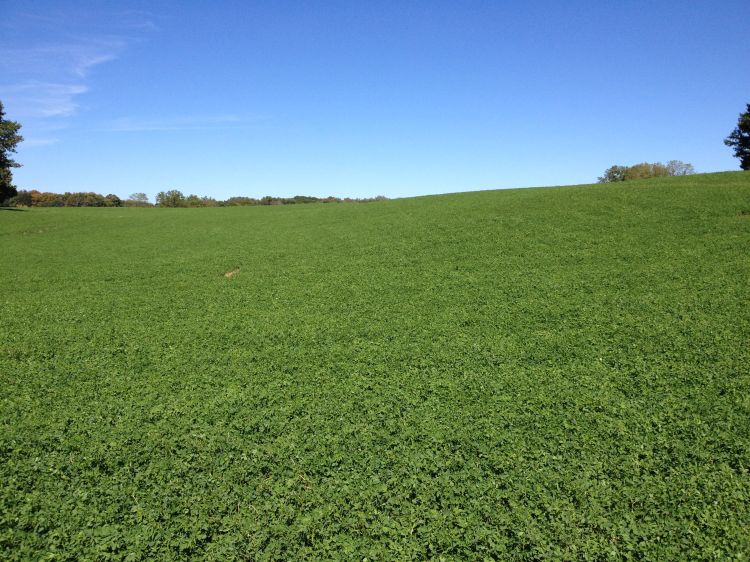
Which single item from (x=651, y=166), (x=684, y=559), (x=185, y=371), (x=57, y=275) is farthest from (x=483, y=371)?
(x=651, y=166)

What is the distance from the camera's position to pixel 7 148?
41000 mm

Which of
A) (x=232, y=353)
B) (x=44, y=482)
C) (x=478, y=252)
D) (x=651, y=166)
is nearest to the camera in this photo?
(x=44, y=482)

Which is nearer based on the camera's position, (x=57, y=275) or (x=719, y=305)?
(x=719, y=305)

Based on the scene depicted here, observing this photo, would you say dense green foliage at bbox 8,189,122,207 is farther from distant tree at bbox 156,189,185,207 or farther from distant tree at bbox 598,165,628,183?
distant tree at bbox 598,165,628,183

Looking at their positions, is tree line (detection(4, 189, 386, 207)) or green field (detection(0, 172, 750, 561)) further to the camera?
tree line (detection(4, 189, 386, 207))

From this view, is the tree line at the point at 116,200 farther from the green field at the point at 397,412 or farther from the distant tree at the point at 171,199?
the green field at the point at 397,412

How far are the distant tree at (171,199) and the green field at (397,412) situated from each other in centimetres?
5549

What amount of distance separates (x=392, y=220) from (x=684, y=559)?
22.0 meters

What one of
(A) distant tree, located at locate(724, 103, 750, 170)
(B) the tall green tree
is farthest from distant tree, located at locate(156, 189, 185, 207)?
(A) distant tree, located at locate(724, 103, 750, 170)

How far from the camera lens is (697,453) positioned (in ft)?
17.5

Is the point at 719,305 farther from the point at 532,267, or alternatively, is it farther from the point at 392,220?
the point at 392,220

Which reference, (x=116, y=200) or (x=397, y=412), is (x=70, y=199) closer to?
(x=116, y=200)

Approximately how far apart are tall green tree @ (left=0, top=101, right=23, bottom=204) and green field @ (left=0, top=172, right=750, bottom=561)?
38.2 m

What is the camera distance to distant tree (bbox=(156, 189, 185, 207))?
64.8m
